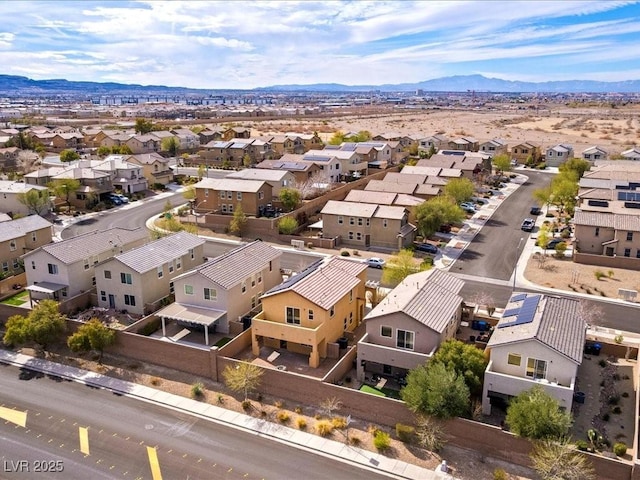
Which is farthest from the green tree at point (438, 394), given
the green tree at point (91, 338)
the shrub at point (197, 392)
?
the green tree at point (91, 338)

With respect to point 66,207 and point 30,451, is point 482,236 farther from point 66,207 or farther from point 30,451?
point 66,207

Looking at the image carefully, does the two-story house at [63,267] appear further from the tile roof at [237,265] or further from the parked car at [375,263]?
the parked car at [375,263]

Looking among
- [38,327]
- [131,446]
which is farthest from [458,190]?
[131,446]

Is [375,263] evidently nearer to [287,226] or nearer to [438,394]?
[287,226]

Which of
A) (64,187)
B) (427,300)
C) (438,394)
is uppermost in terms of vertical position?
(64,187)

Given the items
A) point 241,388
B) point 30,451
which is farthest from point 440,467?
point 30,451

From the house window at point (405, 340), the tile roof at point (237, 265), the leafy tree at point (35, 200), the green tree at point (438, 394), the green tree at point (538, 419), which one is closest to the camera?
the green tree at point (538, 419)
